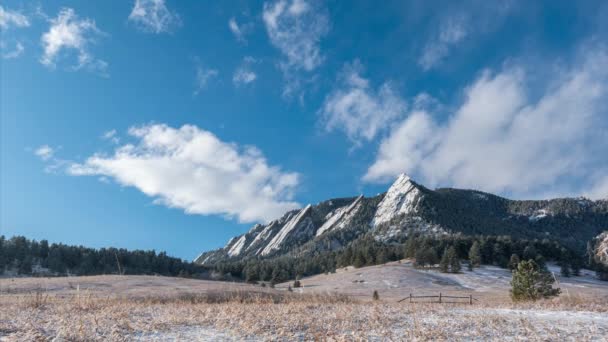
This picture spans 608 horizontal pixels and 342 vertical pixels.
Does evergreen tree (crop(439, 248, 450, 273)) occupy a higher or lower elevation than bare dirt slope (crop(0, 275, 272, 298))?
lower

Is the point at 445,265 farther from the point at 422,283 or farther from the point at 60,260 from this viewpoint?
the point at 60,260

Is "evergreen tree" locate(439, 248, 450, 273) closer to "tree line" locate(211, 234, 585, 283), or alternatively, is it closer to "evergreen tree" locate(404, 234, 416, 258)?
"tree line" locate(211, 234, 585, 283)

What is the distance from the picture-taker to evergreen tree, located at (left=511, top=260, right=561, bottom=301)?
31977mm

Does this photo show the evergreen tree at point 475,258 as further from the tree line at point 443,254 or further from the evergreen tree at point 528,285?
the evergreen tree at point 528,285

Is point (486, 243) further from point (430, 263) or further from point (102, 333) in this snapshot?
point (102, 333)

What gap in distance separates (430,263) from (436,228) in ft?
264

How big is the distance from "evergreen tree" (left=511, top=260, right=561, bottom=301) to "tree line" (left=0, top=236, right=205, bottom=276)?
91.6 meters

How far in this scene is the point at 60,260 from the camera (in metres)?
114

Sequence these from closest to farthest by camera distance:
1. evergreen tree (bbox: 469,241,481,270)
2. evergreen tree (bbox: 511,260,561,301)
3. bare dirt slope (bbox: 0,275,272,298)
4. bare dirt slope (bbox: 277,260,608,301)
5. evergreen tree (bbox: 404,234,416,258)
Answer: evergreen tree (bbox: 511,260,561,301) < bare dirt slope (bbox: 0,275,272,298) < bare dirt slope (bbox: 277,260,608,301) < evergreen tree (bbox: 469,241,481,270) < evergreen tree (bbox: 404,234,416,258)

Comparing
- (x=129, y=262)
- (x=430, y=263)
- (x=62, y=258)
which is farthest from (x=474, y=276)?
(x=62, y=258)

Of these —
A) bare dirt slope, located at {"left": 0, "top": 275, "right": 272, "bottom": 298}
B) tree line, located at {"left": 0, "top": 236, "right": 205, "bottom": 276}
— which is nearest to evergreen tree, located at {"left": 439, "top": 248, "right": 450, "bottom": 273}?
bare dirt slope, located at {"left": 0, "top": 275, "right": 272, "bottom": 298}

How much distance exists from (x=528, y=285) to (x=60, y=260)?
12495 centimetres

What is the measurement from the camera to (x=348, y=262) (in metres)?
126

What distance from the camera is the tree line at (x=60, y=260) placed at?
104600mm
